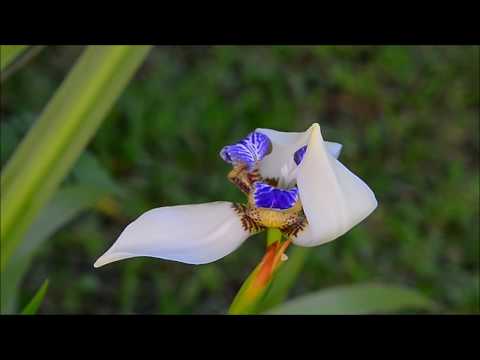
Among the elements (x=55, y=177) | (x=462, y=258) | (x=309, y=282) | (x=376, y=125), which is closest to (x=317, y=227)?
(x=55, y=177)

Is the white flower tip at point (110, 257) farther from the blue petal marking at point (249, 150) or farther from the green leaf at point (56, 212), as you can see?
the green leaf at point (56, 212)

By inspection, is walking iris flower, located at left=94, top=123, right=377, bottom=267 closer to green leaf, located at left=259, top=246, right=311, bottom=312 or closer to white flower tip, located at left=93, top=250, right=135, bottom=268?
white flower tip, located at left=93, top=250, right=135, bottom=268

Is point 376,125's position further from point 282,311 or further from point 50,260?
point 282,311

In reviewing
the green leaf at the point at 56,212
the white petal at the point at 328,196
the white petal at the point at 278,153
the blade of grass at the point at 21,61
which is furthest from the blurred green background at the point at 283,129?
the white petal at the point at 328,196

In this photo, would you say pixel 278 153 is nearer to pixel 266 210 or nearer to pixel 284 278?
pixel 266 210

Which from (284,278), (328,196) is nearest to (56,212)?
(284,278)
